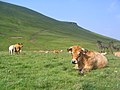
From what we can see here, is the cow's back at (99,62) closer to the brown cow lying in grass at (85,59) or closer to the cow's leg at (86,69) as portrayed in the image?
the brown cow lying in grass at (85,59)

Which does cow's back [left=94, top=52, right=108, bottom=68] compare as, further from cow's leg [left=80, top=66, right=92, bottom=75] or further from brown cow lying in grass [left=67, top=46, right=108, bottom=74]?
cow's leg [left=80, top=66, right=92, bottom=75]

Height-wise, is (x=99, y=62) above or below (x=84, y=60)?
below

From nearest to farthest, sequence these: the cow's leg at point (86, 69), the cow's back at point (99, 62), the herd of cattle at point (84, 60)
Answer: the cow's leg at point (86, 69) < the herd of cattle at point (84, 60) < the cow's back at point (99, 62)

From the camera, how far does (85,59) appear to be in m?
18.5

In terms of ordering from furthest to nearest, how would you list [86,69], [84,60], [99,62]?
[99,62] < [84,60] < [86,69]

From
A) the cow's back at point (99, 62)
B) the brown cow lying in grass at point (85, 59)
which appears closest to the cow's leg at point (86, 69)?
the brown cow lying in grass at point (85, 59)

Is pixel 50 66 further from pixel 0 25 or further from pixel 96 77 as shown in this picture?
pixel 0 25

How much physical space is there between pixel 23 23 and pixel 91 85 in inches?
7230

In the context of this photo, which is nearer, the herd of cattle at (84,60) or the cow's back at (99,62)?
the herd of cattle at (84,60)

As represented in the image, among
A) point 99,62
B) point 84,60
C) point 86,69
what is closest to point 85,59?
point 84,60

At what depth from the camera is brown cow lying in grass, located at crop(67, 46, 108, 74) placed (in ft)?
57.5

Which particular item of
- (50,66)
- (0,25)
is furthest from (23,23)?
(50,66)

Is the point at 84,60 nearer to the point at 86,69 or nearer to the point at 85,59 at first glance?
the point at 85,59

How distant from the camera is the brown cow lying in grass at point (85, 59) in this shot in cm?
1752
